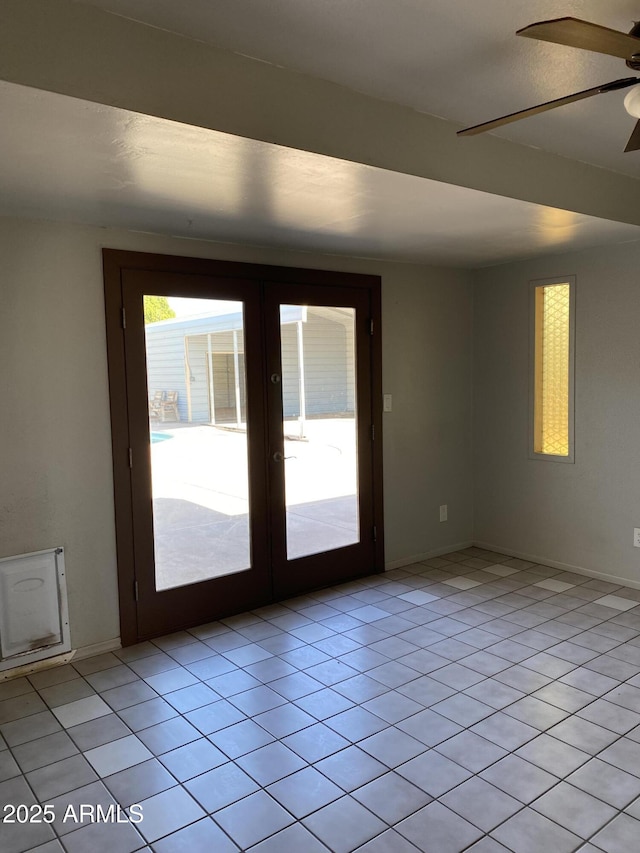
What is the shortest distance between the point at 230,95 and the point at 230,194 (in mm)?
700

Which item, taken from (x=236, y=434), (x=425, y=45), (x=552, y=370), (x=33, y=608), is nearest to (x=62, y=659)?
(x=33, y=608)

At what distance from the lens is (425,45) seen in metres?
1.94

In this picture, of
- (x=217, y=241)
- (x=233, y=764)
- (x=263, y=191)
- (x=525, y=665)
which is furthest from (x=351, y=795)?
(x=217, y=241)

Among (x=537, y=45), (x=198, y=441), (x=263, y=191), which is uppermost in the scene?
(x=537, y=45)

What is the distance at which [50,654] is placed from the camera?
322 cm

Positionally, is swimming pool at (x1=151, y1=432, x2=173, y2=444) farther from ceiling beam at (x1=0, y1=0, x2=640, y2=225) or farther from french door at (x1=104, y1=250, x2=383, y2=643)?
ceiling beam at (x1=0, y1=0, x2=640, y2=225)

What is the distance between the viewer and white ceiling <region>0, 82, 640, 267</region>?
1.93 meters

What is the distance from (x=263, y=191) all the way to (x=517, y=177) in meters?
1.17

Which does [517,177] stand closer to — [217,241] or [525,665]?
[217,241]

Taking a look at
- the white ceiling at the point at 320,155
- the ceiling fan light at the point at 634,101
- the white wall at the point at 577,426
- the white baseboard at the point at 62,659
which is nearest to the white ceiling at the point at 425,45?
the white ceiling at the point at 320,155

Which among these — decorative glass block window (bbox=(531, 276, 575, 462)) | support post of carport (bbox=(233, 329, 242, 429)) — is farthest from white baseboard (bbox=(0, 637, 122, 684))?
decorative glass block window (bbox=(531, 276, 575, 462))

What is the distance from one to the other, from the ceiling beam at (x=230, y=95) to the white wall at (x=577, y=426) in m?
1.57

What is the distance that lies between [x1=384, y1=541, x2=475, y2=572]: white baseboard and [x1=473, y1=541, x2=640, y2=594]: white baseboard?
6.3 inches

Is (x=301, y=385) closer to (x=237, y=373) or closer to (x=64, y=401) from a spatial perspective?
(x=237, y=373)
